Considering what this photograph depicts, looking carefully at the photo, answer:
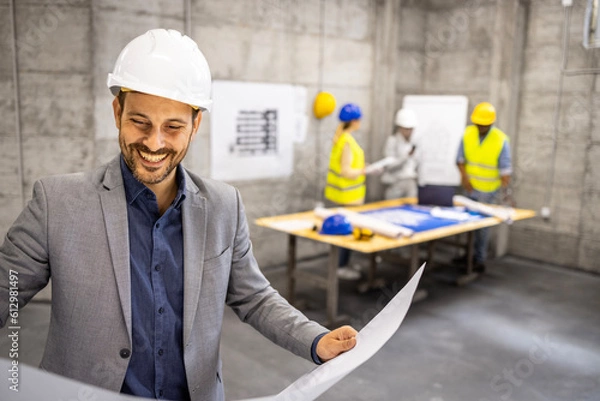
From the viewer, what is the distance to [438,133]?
276 inches

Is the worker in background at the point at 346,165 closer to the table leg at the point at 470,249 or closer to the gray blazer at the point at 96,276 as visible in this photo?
the table leg at the point at 470,249

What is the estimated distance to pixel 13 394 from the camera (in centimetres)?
101

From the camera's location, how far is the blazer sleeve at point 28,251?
127 cm

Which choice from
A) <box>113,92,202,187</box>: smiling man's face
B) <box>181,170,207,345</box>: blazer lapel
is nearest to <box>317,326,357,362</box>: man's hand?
<box>181,170,207,345</box>: blazer lapel

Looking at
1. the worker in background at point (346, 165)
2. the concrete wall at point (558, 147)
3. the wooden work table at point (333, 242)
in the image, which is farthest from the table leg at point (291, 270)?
the concrete wall at point (558, 147)

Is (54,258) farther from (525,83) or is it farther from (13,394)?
(525,83)

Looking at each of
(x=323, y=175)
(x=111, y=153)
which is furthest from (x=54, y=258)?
(x=323, y=175)

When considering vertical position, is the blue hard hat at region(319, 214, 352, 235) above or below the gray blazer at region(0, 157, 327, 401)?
below

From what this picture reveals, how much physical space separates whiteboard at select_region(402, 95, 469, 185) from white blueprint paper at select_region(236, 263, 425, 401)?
18.6 ft

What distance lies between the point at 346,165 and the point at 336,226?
109cm

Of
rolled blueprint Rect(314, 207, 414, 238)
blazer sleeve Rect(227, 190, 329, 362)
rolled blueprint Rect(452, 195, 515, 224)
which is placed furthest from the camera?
rolled blueprint Rect(452, 195, 515, 224)

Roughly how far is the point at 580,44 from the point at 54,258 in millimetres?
6485

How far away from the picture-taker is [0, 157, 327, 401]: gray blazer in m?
1.31

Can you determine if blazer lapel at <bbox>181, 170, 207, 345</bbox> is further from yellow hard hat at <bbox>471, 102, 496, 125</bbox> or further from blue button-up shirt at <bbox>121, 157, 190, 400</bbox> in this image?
yellow hard hat at <bbox>471, 102, 496, 125</bbox>
